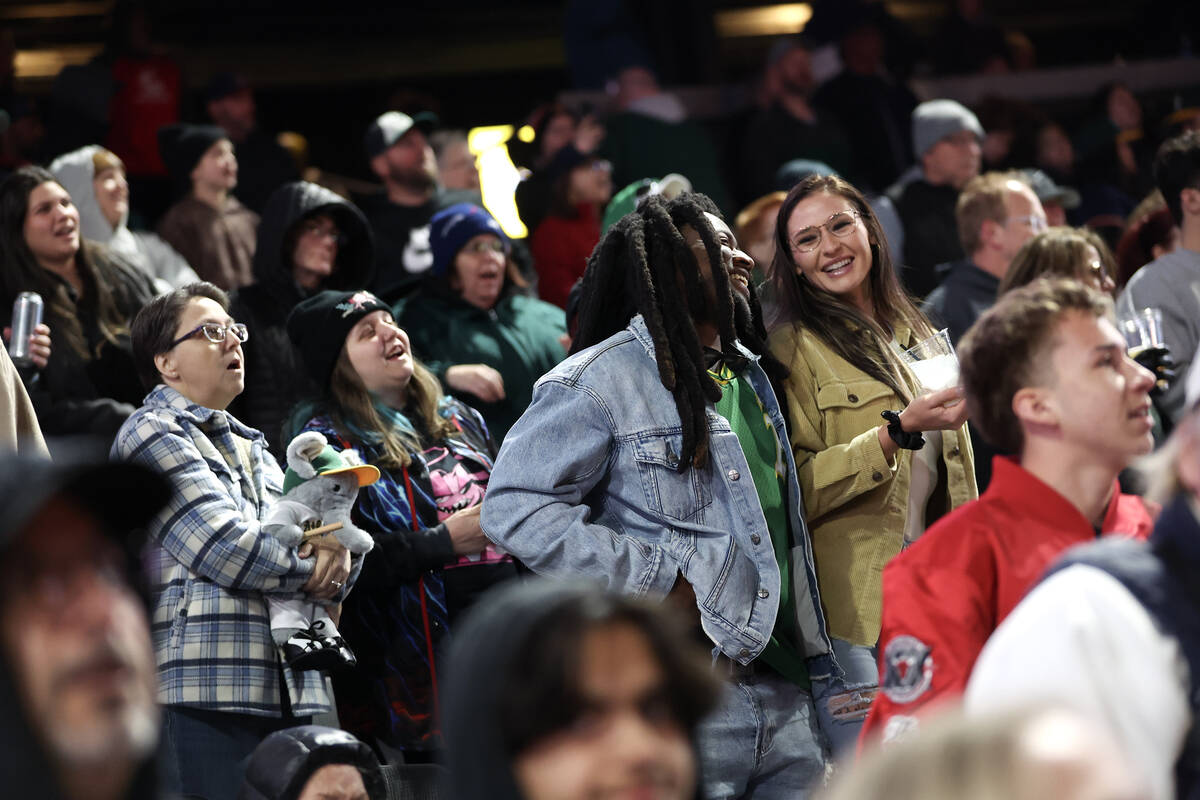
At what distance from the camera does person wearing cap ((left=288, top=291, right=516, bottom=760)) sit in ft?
14.7

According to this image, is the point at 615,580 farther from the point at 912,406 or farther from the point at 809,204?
the point at 809,204

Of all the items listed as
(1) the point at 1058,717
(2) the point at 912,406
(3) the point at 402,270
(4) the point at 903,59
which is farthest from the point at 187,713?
(4) the point at 903,59

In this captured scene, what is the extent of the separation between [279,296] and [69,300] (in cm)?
73

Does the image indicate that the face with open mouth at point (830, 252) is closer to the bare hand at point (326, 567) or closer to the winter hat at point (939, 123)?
the bare hand at point (326, 567)

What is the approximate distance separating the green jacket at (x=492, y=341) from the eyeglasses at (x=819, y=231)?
1563 mm

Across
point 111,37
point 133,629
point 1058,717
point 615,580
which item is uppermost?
point 111,37

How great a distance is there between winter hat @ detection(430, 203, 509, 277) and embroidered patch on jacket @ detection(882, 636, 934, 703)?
3528mm

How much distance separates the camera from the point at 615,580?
355 cm

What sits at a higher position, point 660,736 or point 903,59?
point 903,59

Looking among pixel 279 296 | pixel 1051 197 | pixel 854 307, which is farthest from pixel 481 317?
pixel 1051 197

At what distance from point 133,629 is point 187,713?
7.63 feet

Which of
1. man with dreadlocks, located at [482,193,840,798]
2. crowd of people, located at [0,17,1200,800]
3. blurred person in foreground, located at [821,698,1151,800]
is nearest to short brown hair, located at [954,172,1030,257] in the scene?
crowd of people, located at [0,17,1200,800]

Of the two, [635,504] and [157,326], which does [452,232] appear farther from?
[635,504]

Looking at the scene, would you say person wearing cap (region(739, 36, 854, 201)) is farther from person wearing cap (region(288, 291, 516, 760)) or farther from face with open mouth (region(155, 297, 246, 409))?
face with open mouth (region(155, 297, 246, 409))
